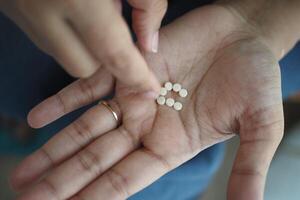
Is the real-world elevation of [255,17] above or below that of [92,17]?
below

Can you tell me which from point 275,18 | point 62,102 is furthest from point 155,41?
point 275,18

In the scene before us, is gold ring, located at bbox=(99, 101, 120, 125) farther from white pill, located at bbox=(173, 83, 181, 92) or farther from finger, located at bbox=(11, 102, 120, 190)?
white pill, located at bbox=(173, 83, 181, 92)

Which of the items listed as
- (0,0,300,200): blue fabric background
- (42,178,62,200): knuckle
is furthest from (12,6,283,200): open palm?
(0,0,300,200): blue fabric background

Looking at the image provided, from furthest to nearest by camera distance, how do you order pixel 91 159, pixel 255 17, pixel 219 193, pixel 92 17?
pixel 219 193
pixel 255 17
pixel 91 159
pixel 92 17

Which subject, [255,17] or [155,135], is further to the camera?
[255,17]

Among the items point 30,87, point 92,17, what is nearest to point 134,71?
point 92,17

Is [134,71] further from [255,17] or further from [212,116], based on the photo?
[255,17]

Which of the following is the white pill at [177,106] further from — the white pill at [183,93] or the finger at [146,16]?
the finger at [146,16]

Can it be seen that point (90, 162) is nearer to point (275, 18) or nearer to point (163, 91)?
point (163, 91)

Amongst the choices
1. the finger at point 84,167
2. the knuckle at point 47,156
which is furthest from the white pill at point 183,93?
the knuckle at point 47,156
